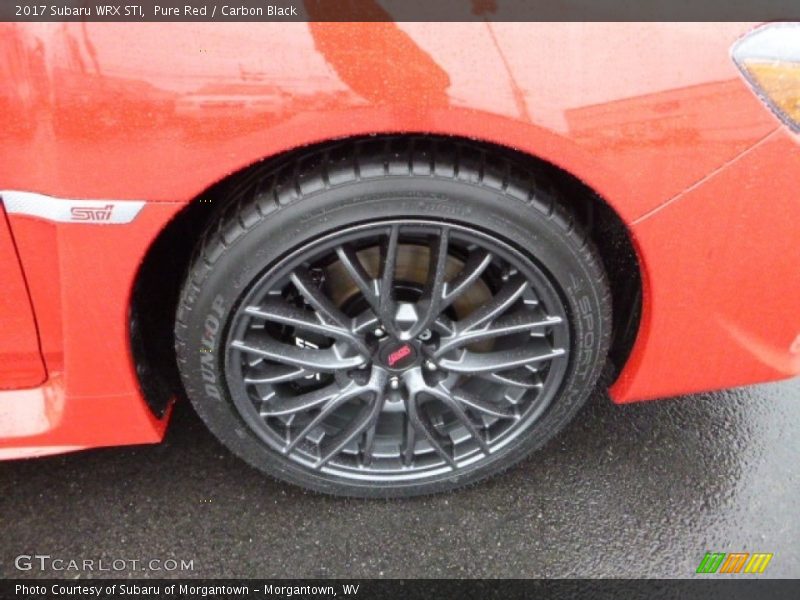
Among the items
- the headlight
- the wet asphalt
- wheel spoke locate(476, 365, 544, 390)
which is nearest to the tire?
wheel spoke locate(476, 365, 544, 390)

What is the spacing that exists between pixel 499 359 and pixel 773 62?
0.84 meters

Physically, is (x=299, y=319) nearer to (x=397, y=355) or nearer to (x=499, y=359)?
(x=397, y=355)

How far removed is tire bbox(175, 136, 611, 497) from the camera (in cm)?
148

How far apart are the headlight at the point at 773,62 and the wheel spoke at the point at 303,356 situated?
0.97 meters

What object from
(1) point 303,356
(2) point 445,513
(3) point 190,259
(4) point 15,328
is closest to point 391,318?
(1) point 303,356

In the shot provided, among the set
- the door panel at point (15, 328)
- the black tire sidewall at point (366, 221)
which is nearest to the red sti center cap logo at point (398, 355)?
the black tire sidewall at point (366, 221)

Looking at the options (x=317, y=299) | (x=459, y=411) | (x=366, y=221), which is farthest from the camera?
(x=459, y=411)

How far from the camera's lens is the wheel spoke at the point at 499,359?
5.80 ft

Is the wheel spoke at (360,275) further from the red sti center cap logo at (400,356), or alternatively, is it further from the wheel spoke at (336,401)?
the wheel spoke at (336,401)

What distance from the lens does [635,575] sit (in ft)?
6.22

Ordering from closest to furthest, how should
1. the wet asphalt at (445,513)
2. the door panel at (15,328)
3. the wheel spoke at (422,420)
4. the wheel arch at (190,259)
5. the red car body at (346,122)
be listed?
the red car body at (346,122) → the door panel at (15,328) → the wheel arch at (190,259) → the wheel spoke at (422,420) → the wet asphalt at (445,513)

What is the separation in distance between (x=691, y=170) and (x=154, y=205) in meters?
1.01

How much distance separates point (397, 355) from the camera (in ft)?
5.67

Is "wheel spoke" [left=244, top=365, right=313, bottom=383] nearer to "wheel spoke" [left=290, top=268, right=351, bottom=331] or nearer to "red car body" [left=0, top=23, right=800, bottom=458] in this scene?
"wheel spoke" [left=290, top=268, right=351, bottom=331]
